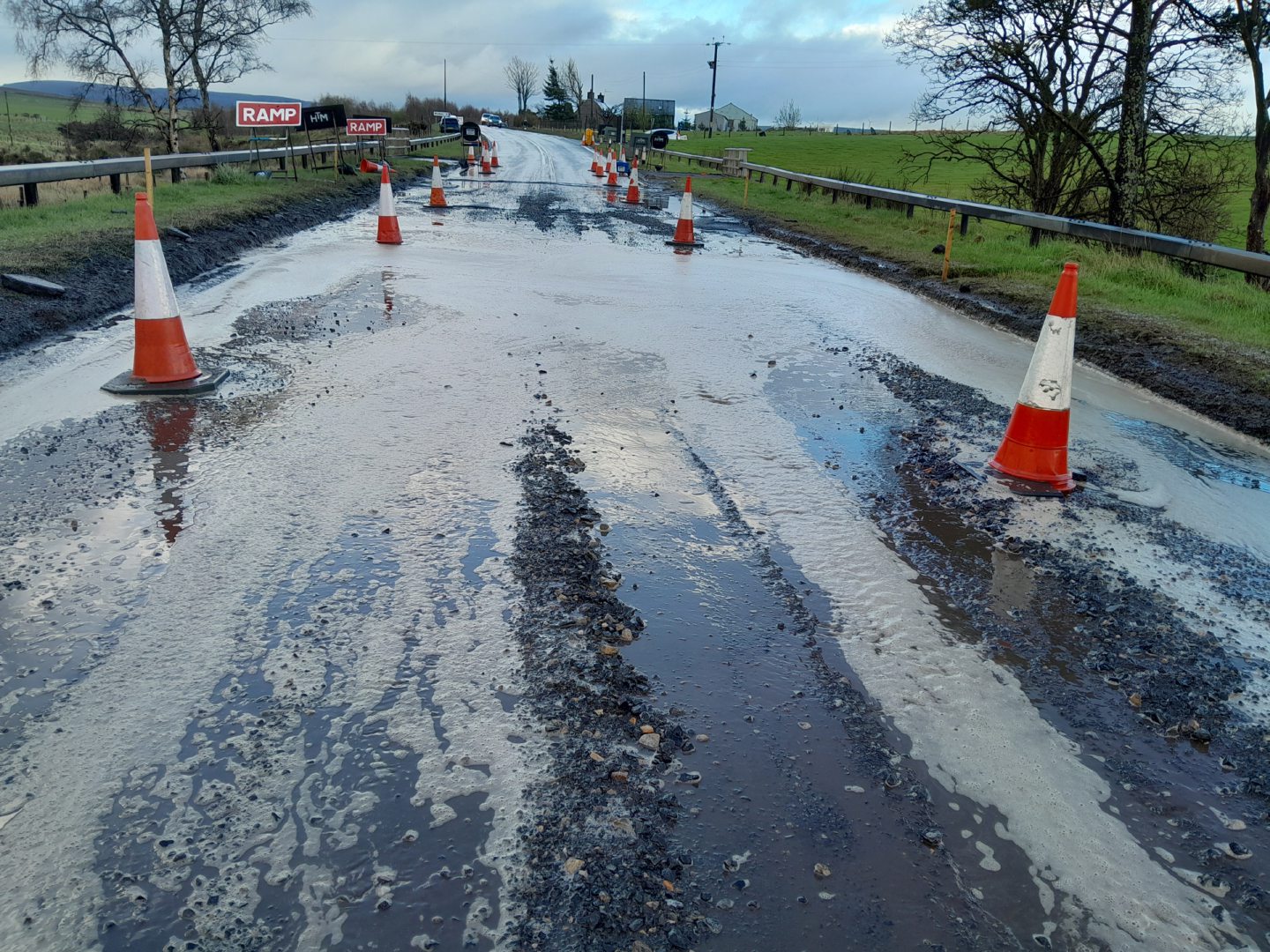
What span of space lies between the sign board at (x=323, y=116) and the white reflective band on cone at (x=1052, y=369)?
A: 24.8m

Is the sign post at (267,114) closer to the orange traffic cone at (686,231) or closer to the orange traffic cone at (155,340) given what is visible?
the orange traffic cone at (686,231)

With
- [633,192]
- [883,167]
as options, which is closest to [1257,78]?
[633,192]

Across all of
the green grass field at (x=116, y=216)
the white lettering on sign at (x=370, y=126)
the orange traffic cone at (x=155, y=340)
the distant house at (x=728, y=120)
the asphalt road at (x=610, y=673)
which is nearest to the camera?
the asphalt road at (x=610, y=673)

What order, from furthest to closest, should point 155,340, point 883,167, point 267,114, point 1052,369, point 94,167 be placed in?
point 883,167, point 267,114, point 94,167, point 155,340, point 1052,369

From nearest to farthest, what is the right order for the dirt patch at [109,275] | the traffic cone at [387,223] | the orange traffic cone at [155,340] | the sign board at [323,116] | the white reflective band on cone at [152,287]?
1. the orange traffic cone at [155,340]
2. the white reflective band on cone at [152,287]
3. the dirt patch at [109,275]
4. the traffic cone at [387,223]
5. the sign board at [323,116]

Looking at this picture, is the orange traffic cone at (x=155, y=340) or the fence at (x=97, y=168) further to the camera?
the fence at (x=97, y=168)

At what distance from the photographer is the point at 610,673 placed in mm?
3291

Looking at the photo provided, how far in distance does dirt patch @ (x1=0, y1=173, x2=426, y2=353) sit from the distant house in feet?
371

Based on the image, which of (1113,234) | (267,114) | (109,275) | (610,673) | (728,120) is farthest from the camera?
(728,120)

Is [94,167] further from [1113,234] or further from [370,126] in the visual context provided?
[370,126]

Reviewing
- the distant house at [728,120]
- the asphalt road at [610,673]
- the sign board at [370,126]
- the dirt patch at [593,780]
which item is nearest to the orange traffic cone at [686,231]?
the asphalt road at [610,673]

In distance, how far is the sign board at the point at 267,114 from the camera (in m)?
24.6

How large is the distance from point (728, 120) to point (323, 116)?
368 ft

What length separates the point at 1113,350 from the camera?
938 centimetres
